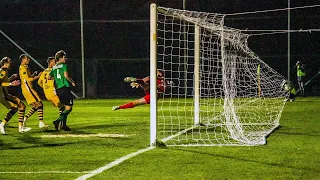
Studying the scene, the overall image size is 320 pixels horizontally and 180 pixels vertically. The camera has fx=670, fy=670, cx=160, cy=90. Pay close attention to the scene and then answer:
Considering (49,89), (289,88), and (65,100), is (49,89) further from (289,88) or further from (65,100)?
(289,88)

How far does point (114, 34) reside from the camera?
34.3 meters

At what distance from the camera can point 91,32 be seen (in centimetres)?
3406

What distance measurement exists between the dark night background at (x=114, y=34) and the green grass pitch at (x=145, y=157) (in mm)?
16210

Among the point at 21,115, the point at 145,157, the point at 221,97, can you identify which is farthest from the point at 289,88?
the point at 145,157

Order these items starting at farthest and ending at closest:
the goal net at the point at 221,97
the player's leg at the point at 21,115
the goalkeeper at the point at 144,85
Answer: the goalkeeper at the point at 144,85 → the player's leg at the point at 21,115 → the goal net at the point at 221,97

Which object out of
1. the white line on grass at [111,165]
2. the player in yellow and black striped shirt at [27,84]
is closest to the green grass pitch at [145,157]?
the white line on grass at [111,165]

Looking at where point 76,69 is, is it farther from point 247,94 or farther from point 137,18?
point 247,94

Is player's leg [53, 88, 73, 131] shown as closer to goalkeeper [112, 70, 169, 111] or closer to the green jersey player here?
the green jersey player

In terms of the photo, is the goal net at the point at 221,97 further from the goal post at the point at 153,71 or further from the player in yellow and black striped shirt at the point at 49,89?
the player in yellow and black striped shirt at the point at 49,89

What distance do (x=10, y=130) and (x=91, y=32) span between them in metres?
17.8

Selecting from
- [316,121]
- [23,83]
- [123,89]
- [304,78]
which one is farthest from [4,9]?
[316,121]

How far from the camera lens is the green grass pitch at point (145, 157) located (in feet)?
30.6

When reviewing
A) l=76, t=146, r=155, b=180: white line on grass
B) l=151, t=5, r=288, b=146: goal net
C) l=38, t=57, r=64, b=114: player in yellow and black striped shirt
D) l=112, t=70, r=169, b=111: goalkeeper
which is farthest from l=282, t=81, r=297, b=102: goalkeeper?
l=76, t=146, r=155, b=180: white line on grass

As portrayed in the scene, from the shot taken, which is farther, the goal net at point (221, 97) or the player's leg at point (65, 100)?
the player's leg at point (65, 100)
